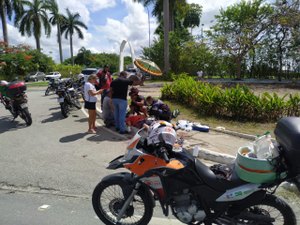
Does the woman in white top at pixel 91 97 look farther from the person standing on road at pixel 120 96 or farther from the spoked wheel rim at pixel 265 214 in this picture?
the spoked wheel rim at pixel 265 214

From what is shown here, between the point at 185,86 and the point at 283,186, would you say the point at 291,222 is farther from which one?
the point at 185,86

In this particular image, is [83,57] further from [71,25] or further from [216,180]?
[216,180]

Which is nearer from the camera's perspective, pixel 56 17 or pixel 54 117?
pixel 54 117

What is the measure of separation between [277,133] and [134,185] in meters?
1.59

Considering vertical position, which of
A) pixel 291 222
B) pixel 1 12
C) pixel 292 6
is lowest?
pixel 291 222

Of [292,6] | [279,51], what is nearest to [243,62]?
[279,51]

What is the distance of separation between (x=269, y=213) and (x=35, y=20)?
46608mm

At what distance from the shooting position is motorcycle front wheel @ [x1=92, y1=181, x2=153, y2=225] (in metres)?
3.42

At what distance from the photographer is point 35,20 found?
4353cm

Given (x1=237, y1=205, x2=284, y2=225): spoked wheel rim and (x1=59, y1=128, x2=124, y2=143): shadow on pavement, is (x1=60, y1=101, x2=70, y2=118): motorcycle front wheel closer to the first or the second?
(x1=59, y1=128, x2=124, y2=143): shadow on pavement

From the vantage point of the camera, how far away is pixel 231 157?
223 inches

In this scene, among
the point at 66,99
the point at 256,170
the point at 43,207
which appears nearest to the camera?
the point at 256,170

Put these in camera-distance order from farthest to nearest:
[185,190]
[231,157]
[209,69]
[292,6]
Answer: [209,69]
[292,6]
[231,157]
[185,190]

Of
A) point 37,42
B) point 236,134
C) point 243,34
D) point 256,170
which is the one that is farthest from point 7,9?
point 256,170
